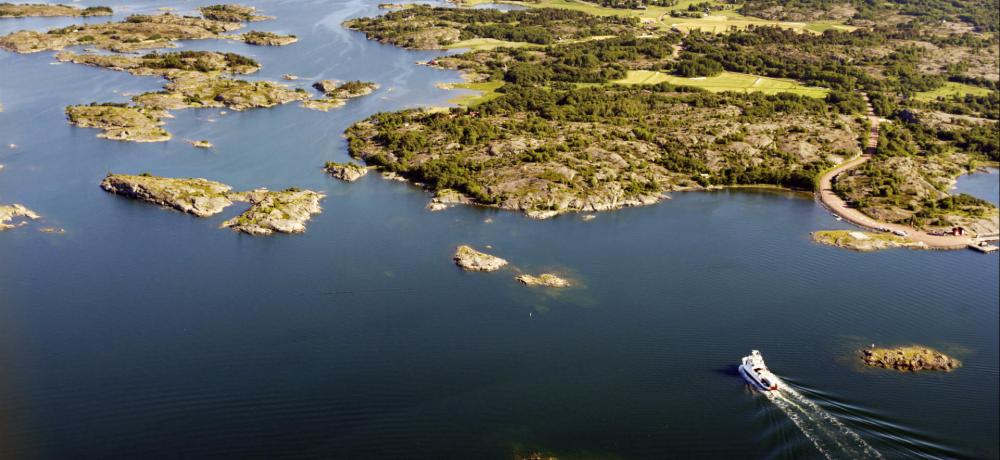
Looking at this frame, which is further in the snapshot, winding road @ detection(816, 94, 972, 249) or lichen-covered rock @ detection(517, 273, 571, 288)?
winding road @ detection(816, 94, 972, 249)

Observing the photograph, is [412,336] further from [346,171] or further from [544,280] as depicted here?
[346,171]

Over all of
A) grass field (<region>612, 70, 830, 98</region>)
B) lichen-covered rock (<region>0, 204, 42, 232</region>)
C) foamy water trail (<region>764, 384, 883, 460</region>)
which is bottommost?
lichen-covered rock (<region>0, 204, 42, 232</region>)

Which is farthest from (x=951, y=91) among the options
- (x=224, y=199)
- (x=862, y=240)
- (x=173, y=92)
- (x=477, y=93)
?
(x=173, y=92)

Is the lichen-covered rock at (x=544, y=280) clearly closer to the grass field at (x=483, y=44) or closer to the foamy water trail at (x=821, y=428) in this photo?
the foamy water trail at (x=821, y=428)

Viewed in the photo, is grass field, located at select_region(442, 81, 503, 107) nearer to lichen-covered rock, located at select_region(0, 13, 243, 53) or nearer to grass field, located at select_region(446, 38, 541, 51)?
grass field, located at select_region(446, 38, 541, 51)

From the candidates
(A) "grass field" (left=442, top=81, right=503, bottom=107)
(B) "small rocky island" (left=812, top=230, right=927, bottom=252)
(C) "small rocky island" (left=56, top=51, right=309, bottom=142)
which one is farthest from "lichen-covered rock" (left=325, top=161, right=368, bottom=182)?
(B) "small rocky island" (left=812, top=230, right=927, bottom=252)

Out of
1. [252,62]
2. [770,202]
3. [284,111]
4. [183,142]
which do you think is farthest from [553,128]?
[252,62]
